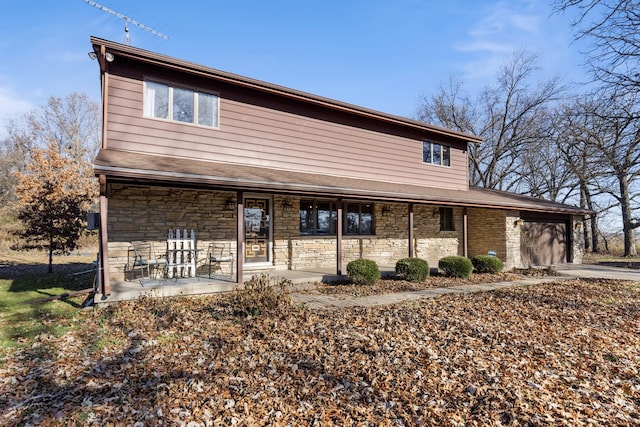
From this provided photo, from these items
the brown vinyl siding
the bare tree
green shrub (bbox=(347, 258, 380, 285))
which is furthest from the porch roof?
the bare tree

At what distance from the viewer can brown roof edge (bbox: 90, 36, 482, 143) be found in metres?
7.89

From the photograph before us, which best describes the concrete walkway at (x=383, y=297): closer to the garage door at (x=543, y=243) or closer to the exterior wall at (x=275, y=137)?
the exterior wall at (x=275, y=137)

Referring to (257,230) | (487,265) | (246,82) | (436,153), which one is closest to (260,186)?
(257,230)

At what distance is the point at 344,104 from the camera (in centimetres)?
1142

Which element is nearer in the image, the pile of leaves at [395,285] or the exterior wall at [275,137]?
the pile of leaves at [395,285]

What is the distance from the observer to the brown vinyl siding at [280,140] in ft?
27.2

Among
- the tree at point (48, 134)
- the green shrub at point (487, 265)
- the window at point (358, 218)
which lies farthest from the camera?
the tree at point (48, 134)

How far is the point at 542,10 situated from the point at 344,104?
18.6ft

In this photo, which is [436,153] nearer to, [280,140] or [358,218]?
[358,218]

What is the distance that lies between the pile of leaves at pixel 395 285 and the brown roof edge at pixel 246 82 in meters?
5.63

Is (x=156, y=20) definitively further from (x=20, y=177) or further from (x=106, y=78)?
(x=20, y=177)

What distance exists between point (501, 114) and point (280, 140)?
74.2ft

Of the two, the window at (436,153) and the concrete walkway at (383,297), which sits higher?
the window at (436,153)

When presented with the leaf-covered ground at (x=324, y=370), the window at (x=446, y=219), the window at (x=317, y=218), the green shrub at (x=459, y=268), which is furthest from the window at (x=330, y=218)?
the leaf-covered ground at (x=324, y=370)
